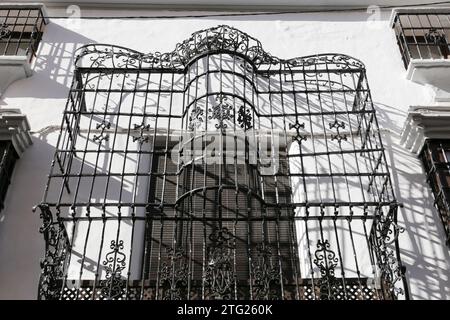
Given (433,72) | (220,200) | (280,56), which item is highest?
(280,56)

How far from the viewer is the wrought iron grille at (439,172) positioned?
661 cm

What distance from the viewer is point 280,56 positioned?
859cm

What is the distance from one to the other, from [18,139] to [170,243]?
2.26 metres

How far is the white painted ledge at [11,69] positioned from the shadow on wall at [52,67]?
8 centimetres

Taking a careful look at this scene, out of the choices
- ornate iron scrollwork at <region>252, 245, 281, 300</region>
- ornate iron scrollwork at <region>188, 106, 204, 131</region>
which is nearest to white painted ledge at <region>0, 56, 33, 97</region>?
ornate iron scrollwork at <region>188, 106, 204, 131</region>

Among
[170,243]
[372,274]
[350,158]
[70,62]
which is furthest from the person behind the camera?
[70,62]

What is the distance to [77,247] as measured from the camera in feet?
21.3

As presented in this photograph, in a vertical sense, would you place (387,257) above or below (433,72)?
below

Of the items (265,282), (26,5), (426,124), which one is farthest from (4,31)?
(426,124)

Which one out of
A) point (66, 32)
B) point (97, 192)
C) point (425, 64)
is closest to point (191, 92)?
point (97, 192)

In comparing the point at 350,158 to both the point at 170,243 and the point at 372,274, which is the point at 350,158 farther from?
the point at 170,243

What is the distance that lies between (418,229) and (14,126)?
16.0ft

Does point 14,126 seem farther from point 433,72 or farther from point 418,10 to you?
point 418,10

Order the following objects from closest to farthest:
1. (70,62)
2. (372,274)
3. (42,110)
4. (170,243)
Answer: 1. (372,274)
2. (170,243)
3. (42,110)
4. (70,62)
